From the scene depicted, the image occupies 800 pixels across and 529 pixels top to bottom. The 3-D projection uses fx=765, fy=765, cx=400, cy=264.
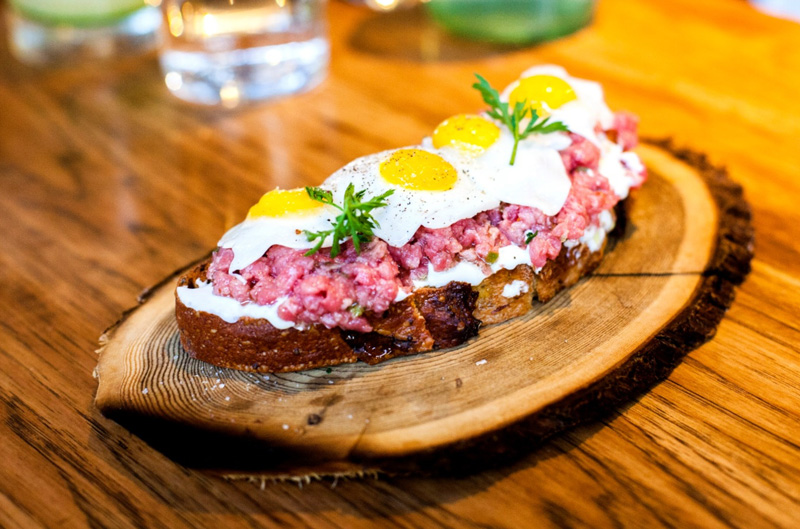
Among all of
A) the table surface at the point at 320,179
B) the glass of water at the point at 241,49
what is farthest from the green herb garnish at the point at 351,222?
the glass of water at the point at 241,49

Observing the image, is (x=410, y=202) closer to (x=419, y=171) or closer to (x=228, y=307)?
(x=419, y=171)

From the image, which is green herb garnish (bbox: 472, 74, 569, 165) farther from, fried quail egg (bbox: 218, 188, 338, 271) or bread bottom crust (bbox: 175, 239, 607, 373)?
fried quail egg (bbox: 218, 188, 338, 271)

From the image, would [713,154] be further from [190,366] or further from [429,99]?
[190,366]

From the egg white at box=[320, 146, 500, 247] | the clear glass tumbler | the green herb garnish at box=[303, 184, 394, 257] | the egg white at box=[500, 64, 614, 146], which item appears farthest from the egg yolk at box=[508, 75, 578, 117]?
the clear glass tumbler

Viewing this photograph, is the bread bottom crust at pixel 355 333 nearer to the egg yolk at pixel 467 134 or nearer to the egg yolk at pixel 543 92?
the egg yolk at pixel 467 134

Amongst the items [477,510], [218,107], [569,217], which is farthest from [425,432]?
[218,107]

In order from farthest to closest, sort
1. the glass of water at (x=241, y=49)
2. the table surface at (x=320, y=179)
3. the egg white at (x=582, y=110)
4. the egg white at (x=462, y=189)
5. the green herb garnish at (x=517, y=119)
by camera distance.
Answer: the glass of water at (x=241, y=49), the egg white at (x=582, y=110), the green herb garnish at (x=517, y=119), the egg white at (x=462, y=189), the table surface at (x=320, y=179)

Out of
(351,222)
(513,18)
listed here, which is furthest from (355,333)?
(513,18)
